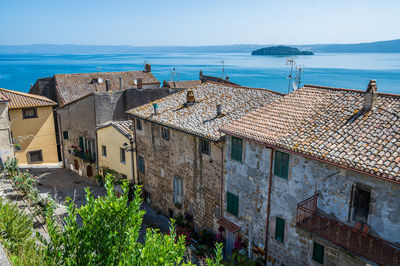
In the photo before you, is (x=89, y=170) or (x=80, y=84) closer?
(x=89, y=170)

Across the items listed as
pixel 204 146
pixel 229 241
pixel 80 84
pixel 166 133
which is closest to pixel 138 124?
pixel 166 133

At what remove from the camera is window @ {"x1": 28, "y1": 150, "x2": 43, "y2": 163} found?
3581cm

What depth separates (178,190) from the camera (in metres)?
21.7

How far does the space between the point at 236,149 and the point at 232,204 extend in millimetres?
3050

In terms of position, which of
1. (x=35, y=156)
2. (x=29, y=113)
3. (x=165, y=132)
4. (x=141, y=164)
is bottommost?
(x=35, y=156)

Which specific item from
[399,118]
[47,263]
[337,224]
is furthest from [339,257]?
[47,263]

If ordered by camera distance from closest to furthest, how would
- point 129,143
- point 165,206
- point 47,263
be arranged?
1. point 47,263
2. point 165,206
3. point 129,143

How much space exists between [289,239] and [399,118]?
6.59 m

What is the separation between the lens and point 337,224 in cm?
1276

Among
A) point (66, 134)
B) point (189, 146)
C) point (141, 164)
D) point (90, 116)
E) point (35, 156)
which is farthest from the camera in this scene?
point (35, 156)

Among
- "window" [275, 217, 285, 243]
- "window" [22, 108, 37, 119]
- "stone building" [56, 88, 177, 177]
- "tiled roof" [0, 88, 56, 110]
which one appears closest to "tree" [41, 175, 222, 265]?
"window" [275, 217, 285, 243]

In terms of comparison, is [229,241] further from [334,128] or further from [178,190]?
[334,128]

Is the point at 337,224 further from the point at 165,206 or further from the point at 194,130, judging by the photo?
the point at 165,206

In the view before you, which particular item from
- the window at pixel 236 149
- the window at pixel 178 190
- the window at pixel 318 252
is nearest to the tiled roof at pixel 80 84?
the window at pixel 178 190
